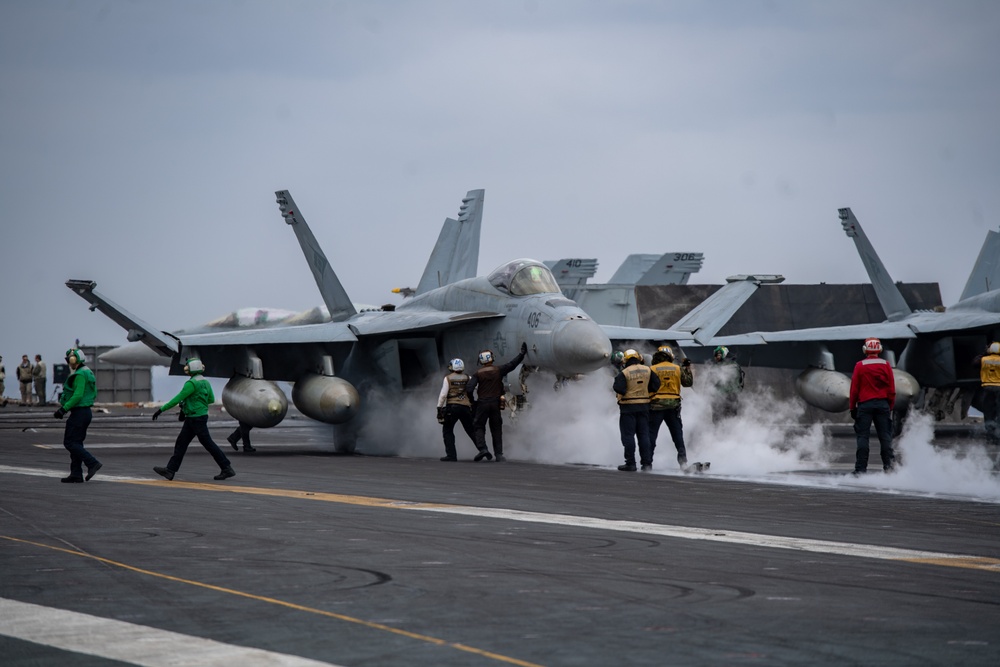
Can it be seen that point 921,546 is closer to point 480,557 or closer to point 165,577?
point 480,557

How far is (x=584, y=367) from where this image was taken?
20203 millimetres

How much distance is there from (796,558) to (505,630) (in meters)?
3.28

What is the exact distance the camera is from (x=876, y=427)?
56.0 ft

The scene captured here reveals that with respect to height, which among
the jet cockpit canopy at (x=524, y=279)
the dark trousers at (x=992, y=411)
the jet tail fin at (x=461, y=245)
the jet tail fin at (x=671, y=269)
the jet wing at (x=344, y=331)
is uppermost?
the jet tail fin at (x=671, y=269)

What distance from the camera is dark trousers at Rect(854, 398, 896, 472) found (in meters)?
16.9

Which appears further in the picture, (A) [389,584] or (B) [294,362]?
(B) [294,362]

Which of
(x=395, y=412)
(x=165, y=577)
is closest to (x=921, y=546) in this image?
(x=165, y=577)

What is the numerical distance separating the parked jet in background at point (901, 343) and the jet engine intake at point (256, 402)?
9752mm

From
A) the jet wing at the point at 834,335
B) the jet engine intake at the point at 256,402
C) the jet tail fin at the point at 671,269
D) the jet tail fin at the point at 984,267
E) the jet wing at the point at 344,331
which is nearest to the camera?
the jet engine intake at the point at 256,402

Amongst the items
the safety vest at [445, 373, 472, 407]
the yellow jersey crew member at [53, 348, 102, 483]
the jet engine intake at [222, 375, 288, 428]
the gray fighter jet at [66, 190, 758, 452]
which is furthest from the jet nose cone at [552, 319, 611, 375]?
the yellow jersey crew member at [53, 348, 102, 483]

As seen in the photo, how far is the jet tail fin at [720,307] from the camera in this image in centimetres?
2550

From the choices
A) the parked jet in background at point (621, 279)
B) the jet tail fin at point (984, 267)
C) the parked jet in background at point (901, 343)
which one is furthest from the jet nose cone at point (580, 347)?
the parked jet in background at point (621, 279)

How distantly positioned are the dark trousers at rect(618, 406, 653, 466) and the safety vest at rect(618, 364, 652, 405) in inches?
5.9

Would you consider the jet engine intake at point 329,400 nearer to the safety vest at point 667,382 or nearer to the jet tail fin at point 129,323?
the jet tail fin at point 129,323
